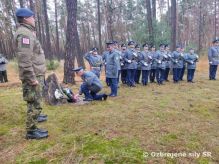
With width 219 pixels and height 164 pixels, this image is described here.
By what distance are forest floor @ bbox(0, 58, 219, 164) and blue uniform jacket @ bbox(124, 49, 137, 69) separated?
11.3 ft

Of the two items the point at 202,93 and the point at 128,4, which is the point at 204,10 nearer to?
the point at 128,4

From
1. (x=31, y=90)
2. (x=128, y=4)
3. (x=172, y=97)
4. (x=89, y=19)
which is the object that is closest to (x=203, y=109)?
(x=172, y=97)

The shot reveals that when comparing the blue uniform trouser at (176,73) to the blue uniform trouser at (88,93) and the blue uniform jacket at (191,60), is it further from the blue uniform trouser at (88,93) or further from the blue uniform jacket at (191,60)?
the blue uniform trouser at (88,93)

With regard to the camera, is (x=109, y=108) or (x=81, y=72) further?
(x=81, y=72)

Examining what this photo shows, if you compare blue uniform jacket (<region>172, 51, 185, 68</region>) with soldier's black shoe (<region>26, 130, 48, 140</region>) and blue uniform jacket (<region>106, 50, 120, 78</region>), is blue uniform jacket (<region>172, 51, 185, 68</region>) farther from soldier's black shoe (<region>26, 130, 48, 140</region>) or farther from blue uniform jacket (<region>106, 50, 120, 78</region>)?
soldier's black shoe (<region>26, 130, 48, 140</region>)

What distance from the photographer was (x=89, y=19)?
46.7 m

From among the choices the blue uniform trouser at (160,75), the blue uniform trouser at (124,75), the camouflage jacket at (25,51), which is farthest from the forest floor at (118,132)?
the blue uniform trouser at (160,75)

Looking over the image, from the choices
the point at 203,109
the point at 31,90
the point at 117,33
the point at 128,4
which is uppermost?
the point at 128,4

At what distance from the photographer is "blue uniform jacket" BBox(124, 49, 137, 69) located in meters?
12.2

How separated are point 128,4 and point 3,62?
2527cm

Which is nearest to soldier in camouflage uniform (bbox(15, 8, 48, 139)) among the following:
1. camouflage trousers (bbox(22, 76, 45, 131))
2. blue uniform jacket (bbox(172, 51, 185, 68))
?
camouflage trousers (bbox(22, 76, 45, 131))

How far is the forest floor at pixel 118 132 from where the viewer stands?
15.1 feet

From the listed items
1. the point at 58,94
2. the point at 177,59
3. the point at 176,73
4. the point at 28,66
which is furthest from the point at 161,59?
the point at 28,66

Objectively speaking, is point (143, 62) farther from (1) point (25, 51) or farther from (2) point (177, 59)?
(1) point (25, 51)
